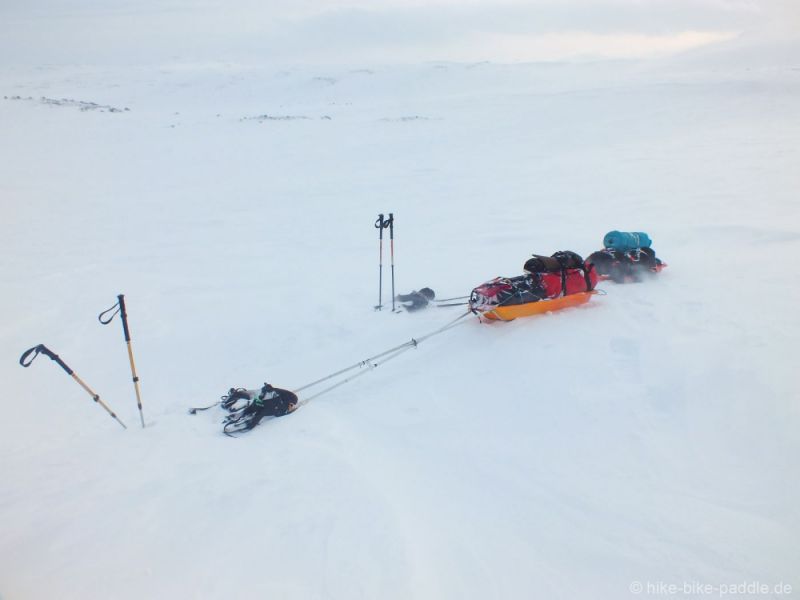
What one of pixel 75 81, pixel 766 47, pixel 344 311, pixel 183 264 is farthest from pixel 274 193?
pixel 766 47

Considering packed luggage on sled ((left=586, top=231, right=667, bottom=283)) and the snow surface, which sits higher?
packed luggage on sled ((left=586, top=231, right=667, bottom=283))

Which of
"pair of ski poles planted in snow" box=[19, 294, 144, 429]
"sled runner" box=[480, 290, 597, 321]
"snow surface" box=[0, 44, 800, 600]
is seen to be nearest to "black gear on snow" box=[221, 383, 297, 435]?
"snow surface" box=[0, 44, 800, 600]

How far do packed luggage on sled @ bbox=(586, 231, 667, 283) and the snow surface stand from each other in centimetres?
29

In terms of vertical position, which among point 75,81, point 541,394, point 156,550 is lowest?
point 156,550

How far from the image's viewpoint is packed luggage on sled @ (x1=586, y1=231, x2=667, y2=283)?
703cm

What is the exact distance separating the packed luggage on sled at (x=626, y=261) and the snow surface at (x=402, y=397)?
0.95ft

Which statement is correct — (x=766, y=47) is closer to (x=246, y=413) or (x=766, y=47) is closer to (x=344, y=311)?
(x=344, y=311)

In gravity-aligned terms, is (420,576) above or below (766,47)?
below

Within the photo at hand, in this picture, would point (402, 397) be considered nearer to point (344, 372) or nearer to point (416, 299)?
point (344, 372)

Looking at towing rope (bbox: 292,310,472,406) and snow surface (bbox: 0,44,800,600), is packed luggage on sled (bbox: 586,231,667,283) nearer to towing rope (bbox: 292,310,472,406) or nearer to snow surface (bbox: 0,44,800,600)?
snow surface (bbox: 0,44,800,600)

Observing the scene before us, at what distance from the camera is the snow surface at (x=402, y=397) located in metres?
3.22

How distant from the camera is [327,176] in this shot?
632 inches

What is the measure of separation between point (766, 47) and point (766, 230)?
43523mm

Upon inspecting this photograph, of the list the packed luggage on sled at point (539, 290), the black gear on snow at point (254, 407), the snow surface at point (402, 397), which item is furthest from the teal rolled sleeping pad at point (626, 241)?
the black gear on snow at point (254, 407)
